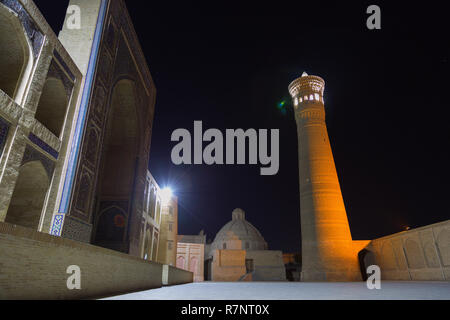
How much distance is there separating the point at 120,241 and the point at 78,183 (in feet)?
15.9

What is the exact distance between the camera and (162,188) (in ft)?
64.4

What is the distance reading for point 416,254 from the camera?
15.6m

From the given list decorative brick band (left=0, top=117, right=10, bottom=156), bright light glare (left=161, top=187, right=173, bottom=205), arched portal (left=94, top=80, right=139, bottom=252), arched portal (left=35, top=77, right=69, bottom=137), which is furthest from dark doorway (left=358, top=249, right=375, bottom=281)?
decorative brick band (left=0, top=117, right=10, bottom=156)

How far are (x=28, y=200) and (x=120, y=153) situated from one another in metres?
5.78

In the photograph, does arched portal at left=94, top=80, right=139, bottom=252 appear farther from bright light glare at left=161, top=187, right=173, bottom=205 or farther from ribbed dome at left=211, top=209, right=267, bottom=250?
ribbed dome at left=211, top=209, right=267, bottom=250

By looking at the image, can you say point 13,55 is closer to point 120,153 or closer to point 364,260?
point 120,153

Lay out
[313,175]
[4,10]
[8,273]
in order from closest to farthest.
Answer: [8,273] < [4,10] < [313,175]

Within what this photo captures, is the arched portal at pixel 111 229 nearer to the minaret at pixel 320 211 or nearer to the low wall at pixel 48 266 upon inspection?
the low wall at pixel 48 266

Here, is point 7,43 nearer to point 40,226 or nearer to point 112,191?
point 40,226

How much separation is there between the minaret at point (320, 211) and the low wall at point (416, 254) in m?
1.79

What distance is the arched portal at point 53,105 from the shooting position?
7020mm

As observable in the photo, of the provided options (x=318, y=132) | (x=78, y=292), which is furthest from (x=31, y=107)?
(x=318, y=132)

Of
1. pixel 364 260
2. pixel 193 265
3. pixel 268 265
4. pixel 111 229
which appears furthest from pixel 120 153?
pixel 268 265
